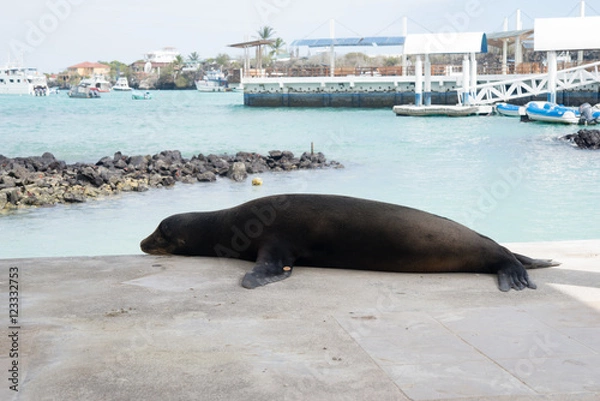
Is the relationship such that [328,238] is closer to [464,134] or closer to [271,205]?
[271,205]

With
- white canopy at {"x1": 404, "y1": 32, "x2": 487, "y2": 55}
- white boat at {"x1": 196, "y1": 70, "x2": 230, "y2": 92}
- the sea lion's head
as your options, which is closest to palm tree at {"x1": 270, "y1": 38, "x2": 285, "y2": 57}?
white boat at {"x1": 196, "y1": 70, "x2": 230, "y2": 92}

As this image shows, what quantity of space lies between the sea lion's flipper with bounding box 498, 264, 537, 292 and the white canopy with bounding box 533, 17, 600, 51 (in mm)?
54869

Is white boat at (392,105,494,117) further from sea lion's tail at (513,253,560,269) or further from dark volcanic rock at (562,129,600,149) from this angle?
sea lion's tail at (513,253,560,269)

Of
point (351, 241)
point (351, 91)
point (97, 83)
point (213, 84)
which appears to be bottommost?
point (351, 241)

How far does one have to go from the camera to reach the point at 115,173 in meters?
22.0

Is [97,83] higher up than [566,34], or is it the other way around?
[566,34]

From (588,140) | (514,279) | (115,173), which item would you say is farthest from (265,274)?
(588,140)

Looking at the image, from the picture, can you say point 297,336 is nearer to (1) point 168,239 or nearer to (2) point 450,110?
(1) point 168,239

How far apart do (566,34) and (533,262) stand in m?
55.8

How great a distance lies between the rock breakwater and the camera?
1866 cm

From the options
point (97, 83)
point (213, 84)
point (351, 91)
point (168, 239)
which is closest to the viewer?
point (168, 239)

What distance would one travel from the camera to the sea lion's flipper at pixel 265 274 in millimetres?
5633

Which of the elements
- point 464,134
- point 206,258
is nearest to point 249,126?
point 464,134

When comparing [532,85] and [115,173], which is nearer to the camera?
[115,173]
